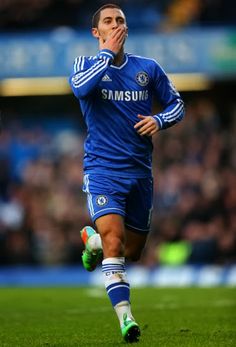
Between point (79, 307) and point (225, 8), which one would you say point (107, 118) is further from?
point (225, 8)

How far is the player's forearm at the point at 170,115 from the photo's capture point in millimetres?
7418

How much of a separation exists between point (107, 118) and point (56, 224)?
13.1 metres

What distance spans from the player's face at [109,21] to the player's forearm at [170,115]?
723 millimetres

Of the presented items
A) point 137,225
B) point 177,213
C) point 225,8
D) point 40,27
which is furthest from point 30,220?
point 137,225

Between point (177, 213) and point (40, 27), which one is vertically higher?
point (40, 27)

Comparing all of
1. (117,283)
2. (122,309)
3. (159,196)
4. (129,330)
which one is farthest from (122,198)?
(159,196)

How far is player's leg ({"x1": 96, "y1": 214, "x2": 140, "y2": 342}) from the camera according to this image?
22.2 ft

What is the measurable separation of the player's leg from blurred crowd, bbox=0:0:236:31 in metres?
15.1

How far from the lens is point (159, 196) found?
66.0ft

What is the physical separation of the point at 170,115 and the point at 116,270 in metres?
1.34

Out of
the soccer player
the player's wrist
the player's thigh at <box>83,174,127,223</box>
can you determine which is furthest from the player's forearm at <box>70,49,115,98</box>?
the player's thigh at <box>83,174,127,223</box>

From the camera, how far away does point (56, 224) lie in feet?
66.9

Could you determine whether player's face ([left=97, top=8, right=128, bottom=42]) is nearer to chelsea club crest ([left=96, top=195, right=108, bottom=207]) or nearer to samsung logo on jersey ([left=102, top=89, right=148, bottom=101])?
samsung logo on jersey ([left=102, top=89, right=148, bottom=101])

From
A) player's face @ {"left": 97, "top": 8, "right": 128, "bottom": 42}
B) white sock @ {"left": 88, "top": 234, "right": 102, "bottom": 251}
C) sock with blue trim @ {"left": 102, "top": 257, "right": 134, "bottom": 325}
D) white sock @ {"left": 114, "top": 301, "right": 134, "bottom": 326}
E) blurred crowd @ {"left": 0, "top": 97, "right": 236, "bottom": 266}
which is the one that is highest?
blurred crowd @ {"left": 0, "top": 97, "right": 236, "bottom": 266}
